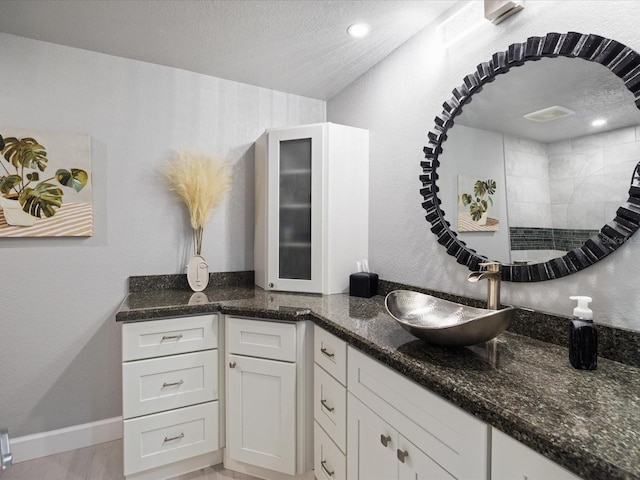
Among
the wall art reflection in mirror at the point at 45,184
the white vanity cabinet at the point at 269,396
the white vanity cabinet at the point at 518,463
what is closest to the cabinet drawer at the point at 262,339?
the white vanity cabinet at the point at 269,396

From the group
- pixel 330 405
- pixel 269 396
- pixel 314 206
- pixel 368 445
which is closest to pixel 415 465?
pixel 368 445

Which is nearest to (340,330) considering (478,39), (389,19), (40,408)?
(478,39)

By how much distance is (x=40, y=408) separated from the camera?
78.1 inches

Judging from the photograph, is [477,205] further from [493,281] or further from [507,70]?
[507,70]

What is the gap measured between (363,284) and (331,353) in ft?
2.04

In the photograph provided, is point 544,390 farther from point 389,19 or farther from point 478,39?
point 389,19

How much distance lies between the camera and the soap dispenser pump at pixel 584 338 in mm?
950

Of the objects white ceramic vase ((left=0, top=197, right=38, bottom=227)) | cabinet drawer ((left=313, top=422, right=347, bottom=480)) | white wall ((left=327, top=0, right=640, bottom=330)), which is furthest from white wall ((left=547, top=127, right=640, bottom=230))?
white ceramic vase ((left=0, top=197, right=38, bottom=227))

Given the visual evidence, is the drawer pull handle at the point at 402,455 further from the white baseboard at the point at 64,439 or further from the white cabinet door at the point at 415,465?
the white baseboard at the point at 64,439

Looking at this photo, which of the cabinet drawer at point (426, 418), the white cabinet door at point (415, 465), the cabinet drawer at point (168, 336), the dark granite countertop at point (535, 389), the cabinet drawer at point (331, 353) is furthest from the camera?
the cabinet drawer at point (168, 336)

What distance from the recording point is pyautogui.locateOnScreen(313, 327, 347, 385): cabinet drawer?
1396 millimetres

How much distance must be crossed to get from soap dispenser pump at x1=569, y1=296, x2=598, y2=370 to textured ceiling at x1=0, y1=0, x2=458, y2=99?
1.46 m

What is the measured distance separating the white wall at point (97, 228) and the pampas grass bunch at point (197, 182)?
12cm

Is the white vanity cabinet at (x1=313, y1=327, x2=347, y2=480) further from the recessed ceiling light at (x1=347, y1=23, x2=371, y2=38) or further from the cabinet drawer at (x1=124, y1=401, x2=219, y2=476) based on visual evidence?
the recessed ceiling light at (x1=347, y1=23, x2=371, y2=38)
